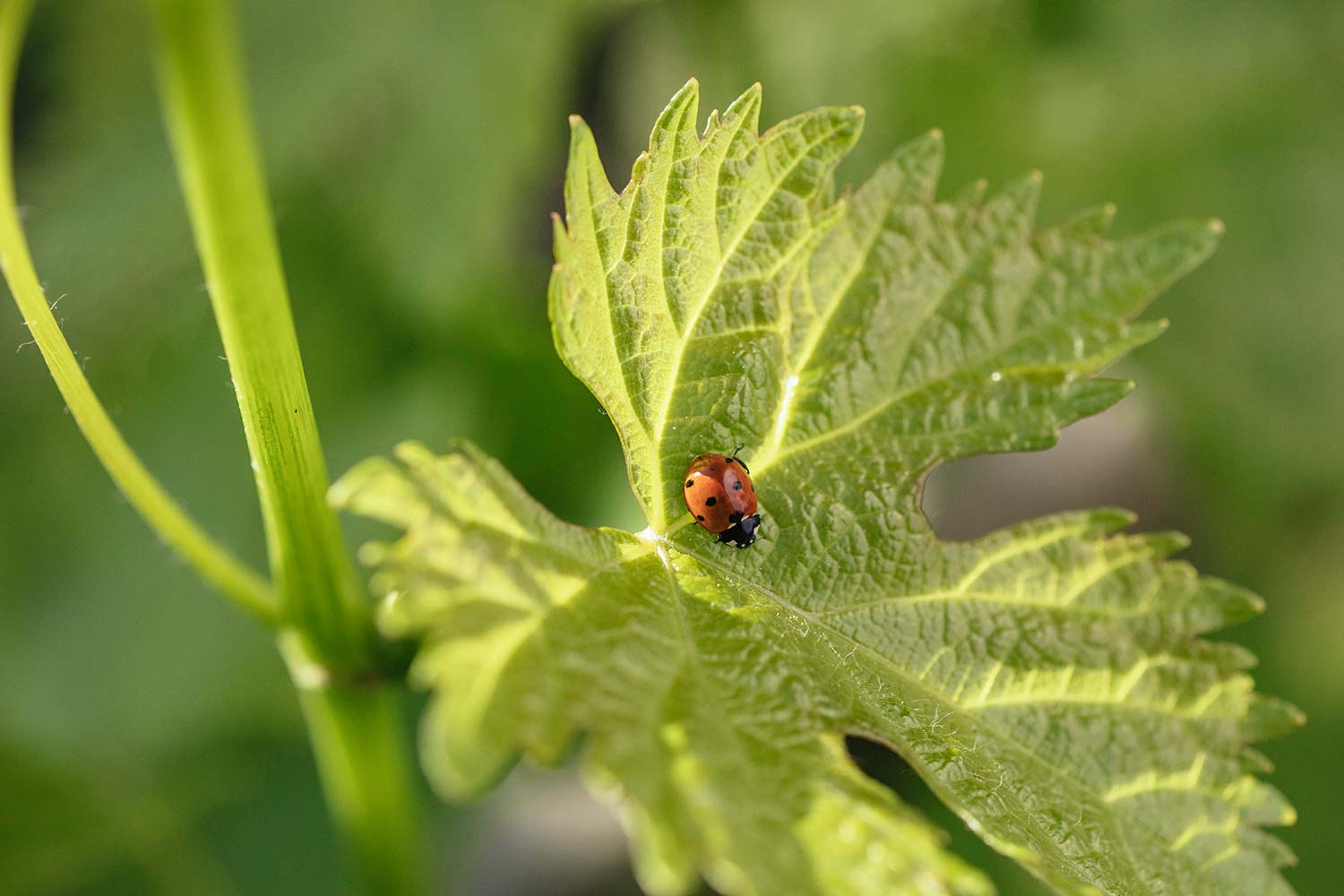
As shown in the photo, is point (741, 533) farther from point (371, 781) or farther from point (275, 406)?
point (371, 781)

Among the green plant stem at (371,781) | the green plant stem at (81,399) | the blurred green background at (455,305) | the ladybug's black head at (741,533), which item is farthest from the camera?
the blurred green background at (455,305)

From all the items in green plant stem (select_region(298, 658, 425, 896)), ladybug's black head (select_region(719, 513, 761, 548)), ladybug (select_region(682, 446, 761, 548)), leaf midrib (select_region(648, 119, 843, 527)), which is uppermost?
leaf midrib (select_region(648, 119, 843, 527))

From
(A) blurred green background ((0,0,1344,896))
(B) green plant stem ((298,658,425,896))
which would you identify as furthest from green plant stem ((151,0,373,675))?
(A) blurred green background ((0,0,1344,896))

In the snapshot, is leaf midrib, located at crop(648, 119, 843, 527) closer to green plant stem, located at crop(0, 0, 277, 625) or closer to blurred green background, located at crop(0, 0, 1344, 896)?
green plant stem, located at crop(0, 0, 277, 625)

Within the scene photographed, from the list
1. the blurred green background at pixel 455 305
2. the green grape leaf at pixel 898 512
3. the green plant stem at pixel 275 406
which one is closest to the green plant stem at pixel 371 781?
the green plant stem at pixel 275 406

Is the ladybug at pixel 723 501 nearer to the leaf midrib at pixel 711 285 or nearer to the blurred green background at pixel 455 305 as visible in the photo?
the leaf midrib at pixel 711 285

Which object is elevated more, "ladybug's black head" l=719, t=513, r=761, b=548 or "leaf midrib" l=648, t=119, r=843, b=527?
"leaf midrib" l=648, t=119, r=843, b=527

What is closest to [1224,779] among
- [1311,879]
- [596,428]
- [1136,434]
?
[596,428]
